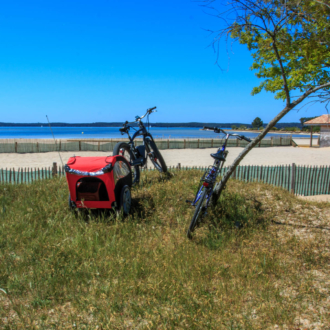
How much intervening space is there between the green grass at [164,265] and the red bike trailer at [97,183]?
280 mm

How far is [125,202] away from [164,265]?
1.99 meters

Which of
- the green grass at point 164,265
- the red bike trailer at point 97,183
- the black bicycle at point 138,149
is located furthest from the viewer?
the black bicycle at point 138,149

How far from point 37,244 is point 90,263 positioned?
108 cm

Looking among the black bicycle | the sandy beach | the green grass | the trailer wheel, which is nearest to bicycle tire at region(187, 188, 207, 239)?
the green grass

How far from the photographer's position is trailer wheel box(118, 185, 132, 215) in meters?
5.23

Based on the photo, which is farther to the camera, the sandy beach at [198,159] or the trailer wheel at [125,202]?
the sandy beach at [198,159]

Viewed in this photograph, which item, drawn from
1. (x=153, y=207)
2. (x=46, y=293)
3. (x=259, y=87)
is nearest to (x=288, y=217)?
(x=153, y=207)

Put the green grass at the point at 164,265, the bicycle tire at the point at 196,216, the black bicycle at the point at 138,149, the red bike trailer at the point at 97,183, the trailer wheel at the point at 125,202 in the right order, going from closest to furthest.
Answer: the green grass at the point at 164,265 < the bicycle tire at the point at 196,216 < the red bike trailer at the point at 97,183 < the trailer wheel at the point at 125,202 < the black bicycle at the point at 138,149

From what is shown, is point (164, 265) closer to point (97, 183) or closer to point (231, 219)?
point (231, 219)

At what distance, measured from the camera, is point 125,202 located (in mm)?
5418

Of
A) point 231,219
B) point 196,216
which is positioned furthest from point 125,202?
point 231,219

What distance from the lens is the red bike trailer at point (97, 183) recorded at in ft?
16.3

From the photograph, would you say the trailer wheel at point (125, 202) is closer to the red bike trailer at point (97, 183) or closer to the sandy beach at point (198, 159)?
the red bike trailer at point (97, 183)

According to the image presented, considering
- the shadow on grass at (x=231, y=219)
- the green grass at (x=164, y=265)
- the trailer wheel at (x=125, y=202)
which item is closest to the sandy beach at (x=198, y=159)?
the shadow on grass at (x=231, y=219)
